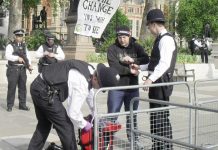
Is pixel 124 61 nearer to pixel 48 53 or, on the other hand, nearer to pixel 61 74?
pixel 61 74

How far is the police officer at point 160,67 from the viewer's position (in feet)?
18.5

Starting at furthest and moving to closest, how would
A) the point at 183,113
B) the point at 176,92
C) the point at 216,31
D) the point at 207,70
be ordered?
the point at 216,31
the point at 207,70
the point at 176,92
the point at 183,113

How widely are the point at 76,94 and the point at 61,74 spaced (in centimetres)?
36

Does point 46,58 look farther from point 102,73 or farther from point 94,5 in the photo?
point 102,73

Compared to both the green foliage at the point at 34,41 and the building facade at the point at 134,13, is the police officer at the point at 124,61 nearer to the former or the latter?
the green foliage at the point at 34,41

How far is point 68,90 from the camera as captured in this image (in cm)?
494

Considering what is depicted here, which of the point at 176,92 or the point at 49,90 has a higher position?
the point at 49,90

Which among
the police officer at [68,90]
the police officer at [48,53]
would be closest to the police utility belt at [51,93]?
the police officer at [68,90]

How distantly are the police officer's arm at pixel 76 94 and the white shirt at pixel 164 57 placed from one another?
1.36 m

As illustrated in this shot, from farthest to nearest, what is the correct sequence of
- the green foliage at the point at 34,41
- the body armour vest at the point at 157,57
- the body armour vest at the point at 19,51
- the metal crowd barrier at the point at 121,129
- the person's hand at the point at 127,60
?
1. the green foliage at the point at 34,41
2. the body armour vest at the point at 19,51
3. the person's hand at the point at 127,60
4. the body armour vest at the point at 157,57
5. the metal crowd barrier at the point at 121,129

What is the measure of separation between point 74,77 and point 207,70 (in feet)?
50.6

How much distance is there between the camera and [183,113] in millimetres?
6316

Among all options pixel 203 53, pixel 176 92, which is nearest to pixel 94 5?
pixel 176 92

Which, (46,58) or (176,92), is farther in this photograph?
(176,92)
